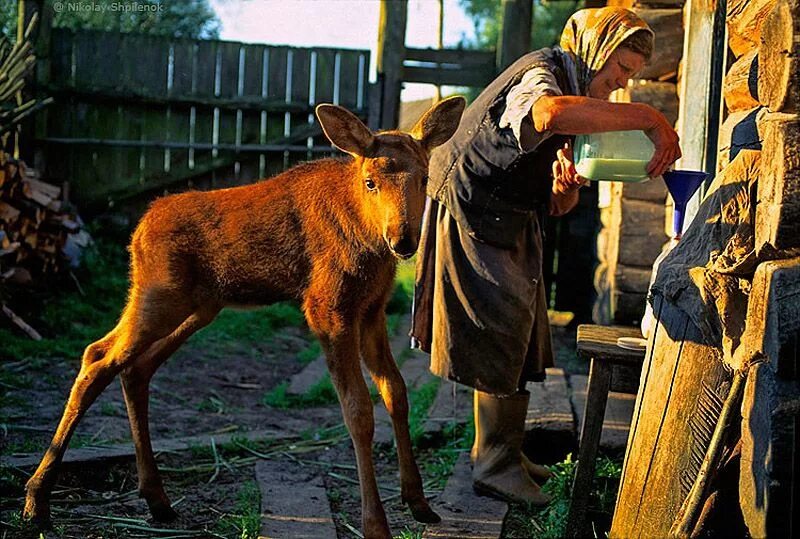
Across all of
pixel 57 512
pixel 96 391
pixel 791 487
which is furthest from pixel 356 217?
pixel 791 487

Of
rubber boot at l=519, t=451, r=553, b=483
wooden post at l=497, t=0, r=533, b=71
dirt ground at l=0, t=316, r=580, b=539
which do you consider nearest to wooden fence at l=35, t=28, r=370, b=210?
wooden post at l=497, t=0, r=533, b=71

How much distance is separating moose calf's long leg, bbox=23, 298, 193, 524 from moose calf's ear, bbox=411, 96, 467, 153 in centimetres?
140

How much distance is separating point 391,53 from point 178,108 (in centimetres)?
298

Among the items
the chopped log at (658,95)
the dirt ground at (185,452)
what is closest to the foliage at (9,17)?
the dirt ground at (185,452)

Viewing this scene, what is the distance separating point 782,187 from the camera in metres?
2.68

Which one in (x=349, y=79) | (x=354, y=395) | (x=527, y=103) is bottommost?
(x=354, y=395)

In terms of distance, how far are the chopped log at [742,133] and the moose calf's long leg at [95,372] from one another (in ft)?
8.27

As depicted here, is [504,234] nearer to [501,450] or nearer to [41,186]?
[501,450]

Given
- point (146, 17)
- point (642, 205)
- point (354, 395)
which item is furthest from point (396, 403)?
point (146, 17)

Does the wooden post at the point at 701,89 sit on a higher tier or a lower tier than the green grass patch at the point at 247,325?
higher

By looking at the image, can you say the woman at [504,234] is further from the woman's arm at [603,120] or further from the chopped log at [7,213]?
the chopped log at [7,213]

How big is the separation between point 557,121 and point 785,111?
0.98m

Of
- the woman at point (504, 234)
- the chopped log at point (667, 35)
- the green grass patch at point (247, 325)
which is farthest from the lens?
the green grass patch at point (247, 325)

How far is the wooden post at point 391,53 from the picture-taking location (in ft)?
33.6
